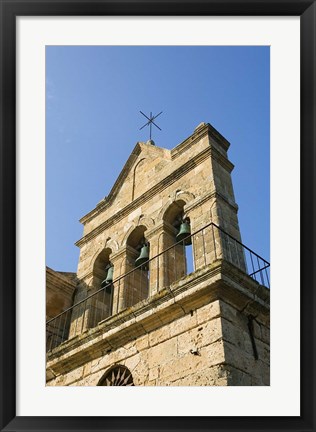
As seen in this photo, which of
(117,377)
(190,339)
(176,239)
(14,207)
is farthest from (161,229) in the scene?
(14,207)

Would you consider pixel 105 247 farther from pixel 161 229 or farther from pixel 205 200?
pixel 205 200

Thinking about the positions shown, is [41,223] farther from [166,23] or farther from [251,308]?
[251,308]

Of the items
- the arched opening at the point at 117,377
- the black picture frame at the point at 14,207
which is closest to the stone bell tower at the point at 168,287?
the arched opening at the point at 117,377

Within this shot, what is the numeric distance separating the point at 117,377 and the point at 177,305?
1.40 metres

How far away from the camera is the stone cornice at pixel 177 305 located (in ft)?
19.2

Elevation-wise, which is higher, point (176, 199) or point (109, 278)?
point (176, 199)

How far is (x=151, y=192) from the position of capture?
9508 millimetres

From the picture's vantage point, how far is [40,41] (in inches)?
131

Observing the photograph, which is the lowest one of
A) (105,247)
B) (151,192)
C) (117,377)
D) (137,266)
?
(117,377)

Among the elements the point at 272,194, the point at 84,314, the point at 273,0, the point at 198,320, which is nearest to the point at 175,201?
the point at 84,314

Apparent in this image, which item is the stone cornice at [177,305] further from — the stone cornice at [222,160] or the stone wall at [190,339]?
the stone cornice at [222,160]

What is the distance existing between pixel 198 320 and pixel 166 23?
12.3ft

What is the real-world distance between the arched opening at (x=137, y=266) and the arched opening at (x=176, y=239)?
484 mm

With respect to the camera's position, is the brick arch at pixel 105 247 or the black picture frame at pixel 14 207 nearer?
the black picture frame at pixel 14 207
